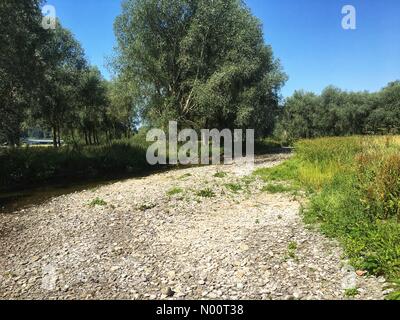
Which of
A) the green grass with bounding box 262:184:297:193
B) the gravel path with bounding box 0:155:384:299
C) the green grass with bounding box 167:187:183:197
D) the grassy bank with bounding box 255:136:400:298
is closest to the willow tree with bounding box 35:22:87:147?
the green grass with bounding box 167:187:183:197

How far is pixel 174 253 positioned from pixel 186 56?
27.3 meters

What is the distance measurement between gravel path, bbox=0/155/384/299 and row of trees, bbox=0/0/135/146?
12977 mm

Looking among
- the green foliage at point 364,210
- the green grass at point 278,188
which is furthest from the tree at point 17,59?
the green foliage at point 364,210

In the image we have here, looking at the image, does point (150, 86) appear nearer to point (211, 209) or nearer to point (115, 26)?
point (115, 26)

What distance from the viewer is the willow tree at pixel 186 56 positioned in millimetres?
33906

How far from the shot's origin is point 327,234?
10430 mm

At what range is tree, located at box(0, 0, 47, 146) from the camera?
23219 millimetres

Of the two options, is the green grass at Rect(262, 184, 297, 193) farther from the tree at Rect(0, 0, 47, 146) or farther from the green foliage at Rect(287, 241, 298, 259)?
the tree at Rect(0, 0, 47, 146)

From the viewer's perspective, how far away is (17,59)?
23.9 metres

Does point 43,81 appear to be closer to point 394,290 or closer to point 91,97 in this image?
point 91,97

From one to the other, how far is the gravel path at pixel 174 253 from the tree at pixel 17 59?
12124 mm

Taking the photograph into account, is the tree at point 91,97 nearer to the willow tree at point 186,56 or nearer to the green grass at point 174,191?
the willow tree at point 186,56
